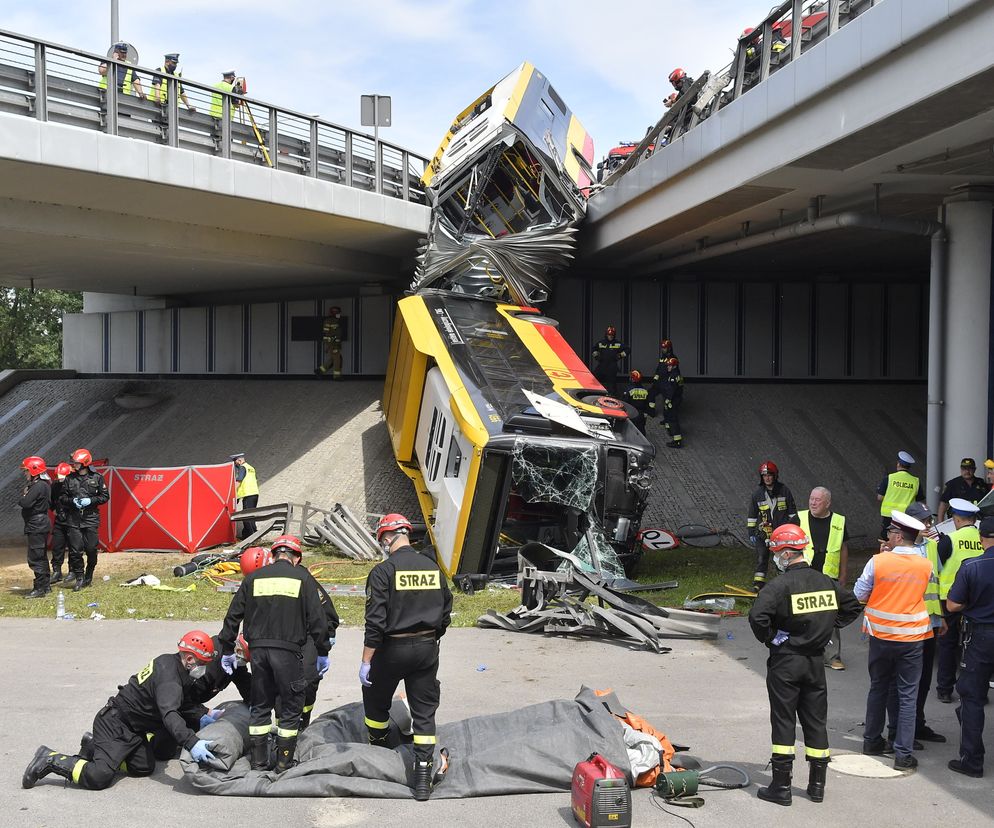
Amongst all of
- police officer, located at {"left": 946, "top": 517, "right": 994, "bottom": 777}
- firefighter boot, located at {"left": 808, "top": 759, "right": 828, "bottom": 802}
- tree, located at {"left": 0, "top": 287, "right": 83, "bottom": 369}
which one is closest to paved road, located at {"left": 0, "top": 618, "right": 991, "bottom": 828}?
firefighter boot, located at {"left": 808, "top": 759, "right": 828, "bottom": 802}

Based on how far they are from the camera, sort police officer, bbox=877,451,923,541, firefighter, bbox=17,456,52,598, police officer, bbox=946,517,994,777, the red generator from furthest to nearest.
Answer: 1. firefighter, bbox=17,456,52,598
2. police officer, bbox=877,451,923,541
3. police officer, bbox=946,517,994,777
4. the red generator

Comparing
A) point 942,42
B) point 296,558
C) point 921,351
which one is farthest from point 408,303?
point 921,351

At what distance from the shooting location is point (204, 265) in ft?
72.7

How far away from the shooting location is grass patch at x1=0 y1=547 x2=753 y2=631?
11.9 metres

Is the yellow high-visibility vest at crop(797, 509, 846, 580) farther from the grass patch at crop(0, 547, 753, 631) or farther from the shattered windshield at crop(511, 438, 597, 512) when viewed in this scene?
the shattered windshield at crop(511, 438, 597, 512)

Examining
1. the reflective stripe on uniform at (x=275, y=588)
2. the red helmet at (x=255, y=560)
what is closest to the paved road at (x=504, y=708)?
the reflective stripe on uniform at (x=275, y=588)

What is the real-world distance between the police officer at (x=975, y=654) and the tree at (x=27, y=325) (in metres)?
48.6

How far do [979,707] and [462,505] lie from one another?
6.94 meters

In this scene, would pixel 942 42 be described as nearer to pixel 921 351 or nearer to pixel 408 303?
pixel 408 303

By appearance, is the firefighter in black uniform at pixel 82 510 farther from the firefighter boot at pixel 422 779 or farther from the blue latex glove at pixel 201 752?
the firefighter boot at pixel 422 779

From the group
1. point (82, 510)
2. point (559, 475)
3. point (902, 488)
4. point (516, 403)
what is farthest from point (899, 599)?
point (82, 510)

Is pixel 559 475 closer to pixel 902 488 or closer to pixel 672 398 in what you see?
pixel 902 488

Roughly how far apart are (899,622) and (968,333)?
8.42 m

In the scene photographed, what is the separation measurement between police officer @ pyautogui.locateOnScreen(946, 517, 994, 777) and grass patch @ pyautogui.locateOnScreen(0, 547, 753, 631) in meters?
5.53
